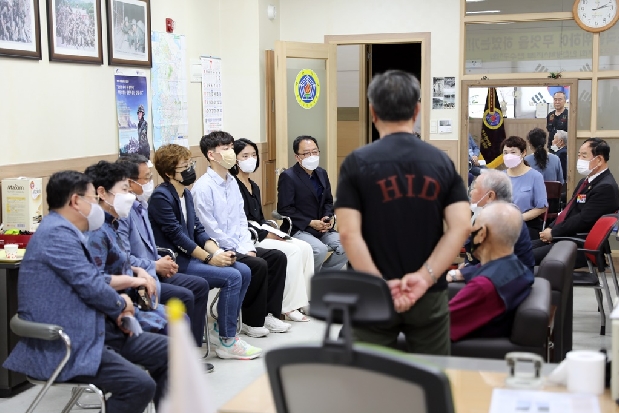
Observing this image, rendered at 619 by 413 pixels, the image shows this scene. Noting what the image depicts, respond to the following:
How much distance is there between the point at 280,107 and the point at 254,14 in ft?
3.16

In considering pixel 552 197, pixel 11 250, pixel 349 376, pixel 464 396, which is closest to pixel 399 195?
pixel 464 396

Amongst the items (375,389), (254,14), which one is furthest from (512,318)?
→ (254,14)

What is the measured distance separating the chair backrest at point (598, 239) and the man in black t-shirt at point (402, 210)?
3.23 m

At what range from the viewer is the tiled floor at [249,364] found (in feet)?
14.4

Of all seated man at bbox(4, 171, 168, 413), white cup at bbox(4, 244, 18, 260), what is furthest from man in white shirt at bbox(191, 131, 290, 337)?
seated man at bbox(4, 171, 168, 413)

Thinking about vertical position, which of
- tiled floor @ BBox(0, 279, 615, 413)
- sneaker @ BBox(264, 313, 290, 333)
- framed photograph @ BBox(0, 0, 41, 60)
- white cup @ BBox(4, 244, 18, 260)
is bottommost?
tiled floor @ BBox(0, 279, 615, 413)

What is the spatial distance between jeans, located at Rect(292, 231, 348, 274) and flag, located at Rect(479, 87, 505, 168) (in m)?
2.43

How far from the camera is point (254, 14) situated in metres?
7.95

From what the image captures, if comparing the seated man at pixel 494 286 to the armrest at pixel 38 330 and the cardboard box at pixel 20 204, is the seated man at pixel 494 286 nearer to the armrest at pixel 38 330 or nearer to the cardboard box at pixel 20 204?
the armrest at pixel 38 330

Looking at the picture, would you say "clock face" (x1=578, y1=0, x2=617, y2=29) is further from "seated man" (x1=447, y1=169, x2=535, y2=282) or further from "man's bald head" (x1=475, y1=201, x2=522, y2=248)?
"man's bald head" (x1=475, y1=201, x2=522, y2=248)

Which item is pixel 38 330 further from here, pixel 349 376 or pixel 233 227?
pixel 233 227

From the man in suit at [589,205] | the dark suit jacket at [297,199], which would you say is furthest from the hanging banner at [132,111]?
the man in suit at [589,205]

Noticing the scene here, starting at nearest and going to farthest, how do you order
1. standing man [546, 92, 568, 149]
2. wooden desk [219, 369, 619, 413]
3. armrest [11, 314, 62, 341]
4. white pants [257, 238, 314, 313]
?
1. wooden desk [219, 369, 619, 413]
2. armrest [11, 314, 62, 341]
3. white pants [257, 238, 314, 313]
4. standing man [546, 92, 568, 149]

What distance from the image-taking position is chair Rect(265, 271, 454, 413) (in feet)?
4.40
